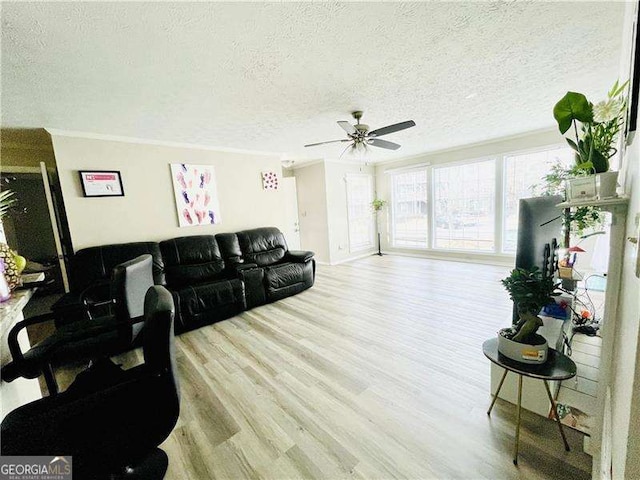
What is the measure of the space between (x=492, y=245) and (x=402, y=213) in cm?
216

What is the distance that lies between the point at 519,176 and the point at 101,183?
6.79 metres

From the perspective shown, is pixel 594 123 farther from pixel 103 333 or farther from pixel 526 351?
pixel 103 333

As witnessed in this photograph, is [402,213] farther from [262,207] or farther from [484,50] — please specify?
[484,50]

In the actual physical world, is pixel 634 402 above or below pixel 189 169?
below

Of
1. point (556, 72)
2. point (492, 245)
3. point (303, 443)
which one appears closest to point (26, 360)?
point (303, 443)

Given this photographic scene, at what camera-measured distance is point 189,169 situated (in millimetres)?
3885

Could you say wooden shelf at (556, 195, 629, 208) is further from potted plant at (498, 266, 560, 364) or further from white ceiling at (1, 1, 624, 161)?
white ceiling at (1, 1, 624, 161)

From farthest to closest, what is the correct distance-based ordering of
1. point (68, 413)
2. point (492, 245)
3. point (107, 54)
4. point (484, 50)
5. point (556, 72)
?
point (492, 245) < point (556, 72) < point (484, 50) < point (107, 54) < point (68, 413)

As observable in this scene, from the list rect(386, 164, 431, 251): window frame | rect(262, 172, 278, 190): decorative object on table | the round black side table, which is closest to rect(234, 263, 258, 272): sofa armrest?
rect(262, 172, 278, 190): decorative object on table

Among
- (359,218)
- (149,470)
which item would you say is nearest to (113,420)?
(149,470)

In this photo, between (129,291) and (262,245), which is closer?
(129,291)

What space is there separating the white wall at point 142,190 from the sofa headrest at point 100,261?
27cm

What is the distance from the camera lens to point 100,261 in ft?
9.83

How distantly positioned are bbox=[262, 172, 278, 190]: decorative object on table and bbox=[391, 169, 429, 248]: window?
3.29 metres
